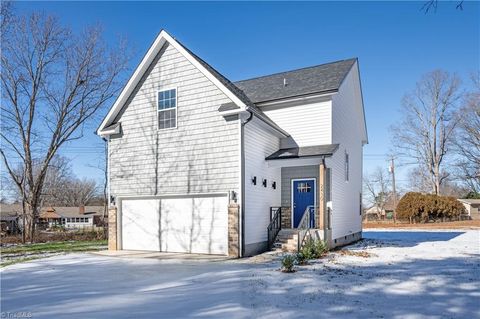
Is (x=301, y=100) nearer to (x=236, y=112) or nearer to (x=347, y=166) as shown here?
(x=236, y=112)

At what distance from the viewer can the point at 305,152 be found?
42.8 ft

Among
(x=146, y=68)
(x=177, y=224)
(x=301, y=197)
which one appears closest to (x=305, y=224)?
(x=301, y=197)

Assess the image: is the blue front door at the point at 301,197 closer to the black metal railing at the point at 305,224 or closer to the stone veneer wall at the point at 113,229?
the black metal railing at the point at 305,224

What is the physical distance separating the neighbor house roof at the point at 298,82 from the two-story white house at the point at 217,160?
3.8 inches

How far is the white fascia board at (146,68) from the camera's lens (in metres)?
12.3

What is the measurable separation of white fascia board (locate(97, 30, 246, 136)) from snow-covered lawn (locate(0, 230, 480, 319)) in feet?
19.6

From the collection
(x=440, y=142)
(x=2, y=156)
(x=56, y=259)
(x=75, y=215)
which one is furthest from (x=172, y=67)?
(x=75, y=215)

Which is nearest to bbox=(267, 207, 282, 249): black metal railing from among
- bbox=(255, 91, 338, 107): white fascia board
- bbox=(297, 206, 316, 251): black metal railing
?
bbox=(297, 206, 316, 251): black metal railing

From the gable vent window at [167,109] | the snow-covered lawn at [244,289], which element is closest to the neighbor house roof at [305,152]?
the snow-covered lawn at [244,289]

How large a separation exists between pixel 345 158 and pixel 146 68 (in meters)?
9.56

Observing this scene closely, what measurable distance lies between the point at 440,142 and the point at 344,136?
26143 mm

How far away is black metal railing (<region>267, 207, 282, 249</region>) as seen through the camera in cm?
1318

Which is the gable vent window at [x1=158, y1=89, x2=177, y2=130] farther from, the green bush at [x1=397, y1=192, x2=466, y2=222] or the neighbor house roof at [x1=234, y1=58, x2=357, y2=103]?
the green bush at [x1=397, y1=192, x2=466, y2=222]

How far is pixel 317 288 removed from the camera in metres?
6.84
